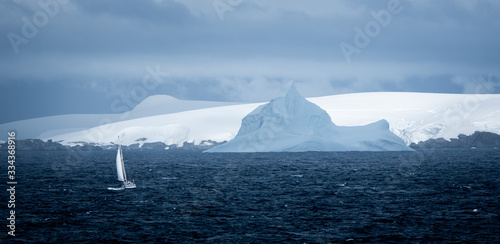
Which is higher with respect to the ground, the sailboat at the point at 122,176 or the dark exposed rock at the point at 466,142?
the dark exposed rock at the point at 466,142

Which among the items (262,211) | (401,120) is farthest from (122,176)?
(401,120)

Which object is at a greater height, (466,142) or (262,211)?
(466,142)

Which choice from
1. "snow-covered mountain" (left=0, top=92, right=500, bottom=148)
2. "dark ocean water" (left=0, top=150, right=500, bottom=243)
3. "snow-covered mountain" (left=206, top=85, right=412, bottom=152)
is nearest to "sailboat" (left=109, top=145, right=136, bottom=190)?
"dark ocean water" (left=0, top=150, right=500, bottom=243)

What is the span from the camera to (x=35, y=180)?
62312 millimetres

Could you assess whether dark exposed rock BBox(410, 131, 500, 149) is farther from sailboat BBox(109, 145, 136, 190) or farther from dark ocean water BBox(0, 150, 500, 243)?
sailboat BBox(109, 145, 136, 190)

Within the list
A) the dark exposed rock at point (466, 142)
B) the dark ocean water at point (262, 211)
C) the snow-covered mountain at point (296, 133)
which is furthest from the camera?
the dark exposed rock at point (466, 142)

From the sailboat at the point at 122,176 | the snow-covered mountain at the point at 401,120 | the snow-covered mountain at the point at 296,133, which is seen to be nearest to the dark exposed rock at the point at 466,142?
the snow-covered mountain at the point at 401,120

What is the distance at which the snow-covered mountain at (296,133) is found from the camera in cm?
12262

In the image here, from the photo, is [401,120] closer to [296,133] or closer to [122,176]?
[296,133]

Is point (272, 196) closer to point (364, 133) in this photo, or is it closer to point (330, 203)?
point (330, 203)

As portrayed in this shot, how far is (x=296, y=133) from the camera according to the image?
126 m

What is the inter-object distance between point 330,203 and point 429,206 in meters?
6.63

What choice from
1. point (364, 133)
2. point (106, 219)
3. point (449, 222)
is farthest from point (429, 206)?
point (364, 133)

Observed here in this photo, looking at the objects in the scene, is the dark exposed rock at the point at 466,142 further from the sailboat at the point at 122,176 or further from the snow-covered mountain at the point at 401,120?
the sailboat at the point at 122,176
